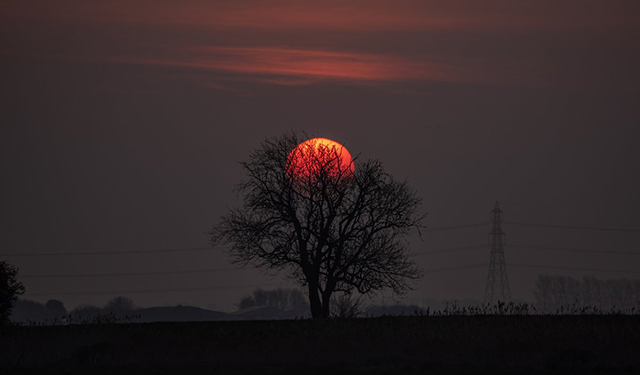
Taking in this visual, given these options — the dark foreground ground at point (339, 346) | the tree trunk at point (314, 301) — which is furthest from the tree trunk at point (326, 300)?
the dark foreground ground at point (339, 346)

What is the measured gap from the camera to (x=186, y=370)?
31.6 m

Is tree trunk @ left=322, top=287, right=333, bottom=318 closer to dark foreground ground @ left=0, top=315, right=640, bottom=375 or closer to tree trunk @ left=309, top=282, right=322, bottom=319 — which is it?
tree trunk @ left=309, top=282, right=322, bottom=319

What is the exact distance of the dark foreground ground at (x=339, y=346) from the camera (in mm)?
30953

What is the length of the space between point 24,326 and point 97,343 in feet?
21.6

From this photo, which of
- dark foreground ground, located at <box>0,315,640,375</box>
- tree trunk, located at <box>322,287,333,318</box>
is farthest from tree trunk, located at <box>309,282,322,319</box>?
dark foreground ground, located at <box>0,315,640,375</box>

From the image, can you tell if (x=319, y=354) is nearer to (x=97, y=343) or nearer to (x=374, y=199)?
(x=97, y=343)

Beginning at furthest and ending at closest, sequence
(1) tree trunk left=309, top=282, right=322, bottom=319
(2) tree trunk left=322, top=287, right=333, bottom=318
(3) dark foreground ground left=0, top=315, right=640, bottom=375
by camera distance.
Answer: (1) tree trunk left=309, top=282, right=322, bottom=319 < (2) tree trunk left=322, top=287, right=333, bottom=318 < (3) dark foreground ground left=0, top=315, right=640, bottom=375

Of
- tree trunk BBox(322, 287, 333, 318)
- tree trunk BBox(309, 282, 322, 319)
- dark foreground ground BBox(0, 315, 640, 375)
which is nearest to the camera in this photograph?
dark foreground ground BBox(0, 315, 640, 375)

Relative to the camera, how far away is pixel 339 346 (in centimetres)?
3534

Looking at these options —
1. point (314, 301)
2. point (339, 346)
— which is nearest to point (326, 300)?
point (314, 301)

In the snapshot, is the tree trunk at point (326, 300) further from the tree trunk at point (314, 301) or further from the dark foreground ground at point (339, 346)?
the dark foreground ground at point (339, 346)

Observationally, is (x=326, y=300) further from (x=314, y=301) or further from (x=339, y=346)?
(x=339, y=346)

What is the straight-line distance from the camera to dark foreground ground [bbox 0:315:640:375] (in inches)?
1219

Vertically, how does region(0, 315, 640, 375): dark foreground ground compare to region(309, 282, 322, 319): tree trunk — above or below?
below
